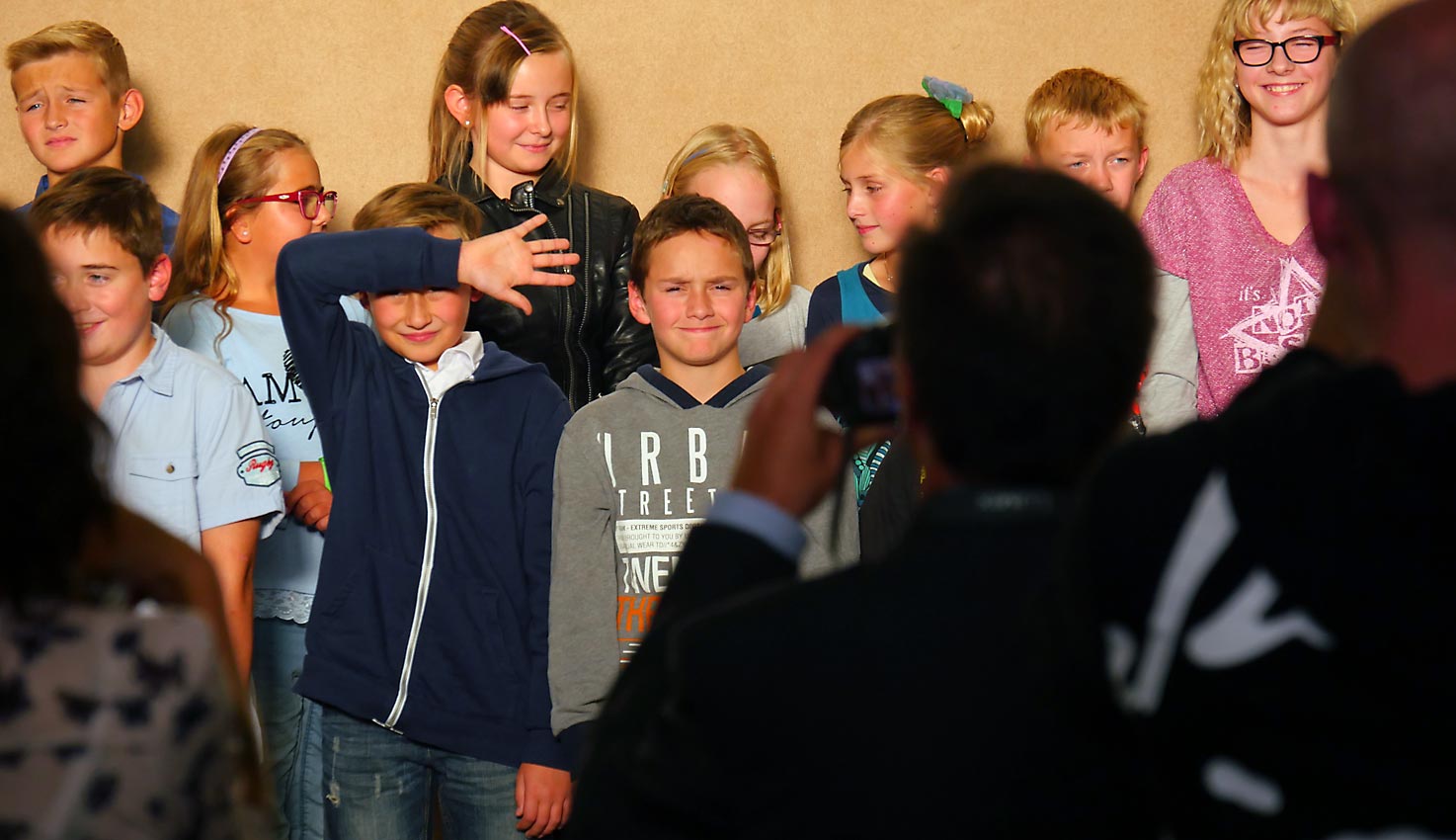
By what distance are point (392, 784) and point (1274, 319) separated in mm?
2131

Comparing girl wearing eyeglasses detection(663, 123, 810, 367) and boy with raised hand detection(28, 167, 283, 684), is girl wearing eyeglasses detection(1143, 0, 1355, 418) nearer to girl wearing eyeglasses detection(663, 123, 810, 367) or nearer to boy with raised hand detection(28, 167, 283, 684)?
girl wearing eyeglasses detection(663, 123, 810, 367)

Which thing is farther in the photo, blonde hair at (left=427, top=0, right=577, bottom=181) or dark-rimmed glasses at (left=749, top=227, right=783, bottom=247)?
dark-rimmed glasses at (left=749, top=227, right=783, bottom=247)

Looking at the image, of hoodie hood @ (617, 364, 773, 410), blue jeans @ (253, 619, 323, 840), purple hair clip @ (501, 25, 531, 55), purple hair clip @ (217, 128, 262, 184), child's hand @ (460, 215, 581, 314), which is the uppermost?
purple hair clip @ (501, 25, 531, 55)

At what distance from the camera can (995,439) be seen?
1133 millimetres

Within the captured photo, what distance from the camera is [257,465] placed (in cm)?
278

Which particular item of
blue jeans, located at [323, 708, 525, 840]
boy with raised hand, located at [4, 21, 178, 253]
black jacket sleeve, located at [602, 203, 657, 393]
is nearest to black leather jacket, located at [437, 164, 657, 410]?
black jacket sleeve, located at [602, 203, 657, 393]

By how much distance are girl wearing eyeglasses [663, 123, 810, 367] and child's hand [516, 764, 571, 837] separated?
4.29 feet

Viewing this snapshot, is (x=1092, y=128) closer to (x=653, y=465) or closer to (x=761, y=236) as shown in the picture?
(x=761, y=236)

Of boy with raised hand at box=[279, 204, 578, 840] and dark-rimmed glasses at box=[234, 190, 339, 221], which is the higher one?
dark-rimmed glasses at box=[234, 190, 339, 221]

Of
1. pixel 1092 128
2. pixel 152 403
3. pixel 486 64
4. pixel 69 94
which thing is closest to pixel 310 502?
pixel 152 403

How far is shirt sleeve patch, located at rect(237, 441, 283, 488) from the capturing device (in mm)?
2766

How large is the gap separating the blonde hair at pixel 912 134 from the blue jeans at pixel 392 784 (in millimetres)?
1738

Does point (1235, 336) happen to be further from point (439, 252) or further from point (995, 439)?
point (995, 439)

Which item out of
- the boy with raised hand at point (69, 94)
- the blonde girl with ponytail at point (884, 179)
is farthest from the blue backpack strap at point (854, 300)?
the boy with raised hand at point (69, 94)
